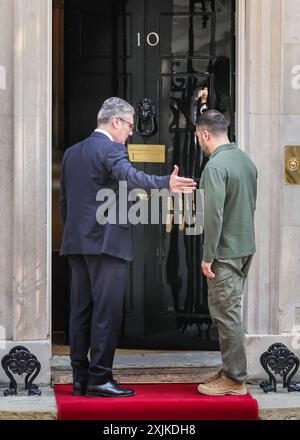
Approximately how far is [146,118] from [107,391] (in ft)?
7.89

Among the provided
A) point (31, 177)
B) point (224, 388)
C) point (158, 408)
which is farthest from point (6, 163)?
point (224, 388)

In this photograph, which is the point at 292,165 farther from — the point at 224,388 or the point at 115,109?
the point at 224,388

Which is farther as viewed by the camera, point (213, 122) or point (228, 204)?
point (213, 122)

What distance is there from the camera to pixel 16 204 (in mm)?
7938

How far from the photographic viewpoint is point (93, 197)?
7.42 meters

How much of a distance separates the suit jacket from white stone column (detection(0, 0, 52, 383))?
0.51 meters

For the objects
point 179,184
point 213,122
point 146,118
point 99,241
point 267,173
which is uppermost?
point 146,118

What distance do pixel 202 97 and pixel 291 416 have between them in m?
2.73

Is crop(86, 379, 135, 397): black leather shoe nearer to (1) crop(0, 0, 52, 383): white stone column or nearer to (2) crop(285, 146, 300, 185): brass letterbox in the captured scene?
(1) crop(0, 0, 52, 383): white stone column

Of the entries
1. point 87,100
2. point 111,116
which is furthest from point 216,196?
point 87,100

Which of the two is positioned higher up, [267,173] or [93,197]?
[267,173]

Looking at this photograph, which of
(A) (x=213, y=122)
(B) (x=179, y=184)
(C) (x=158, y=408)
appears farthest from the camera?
(A) (x=213, y=122)

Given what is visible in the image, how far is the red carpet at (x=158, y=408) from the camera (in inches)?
287
